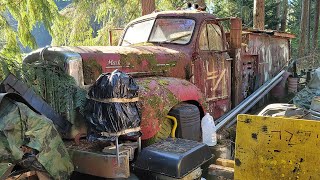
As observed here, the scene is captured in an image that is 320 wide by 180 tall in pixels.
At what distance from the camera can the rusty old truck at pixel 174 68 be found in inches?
149

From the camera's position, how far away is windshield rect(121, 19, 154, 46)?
19.5ft

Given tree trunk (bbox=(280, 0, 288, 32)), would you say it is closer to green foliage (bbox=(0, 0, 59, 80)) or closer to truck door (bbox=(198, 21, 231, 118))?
truck door (bbox=(198, 21, 231, 118))

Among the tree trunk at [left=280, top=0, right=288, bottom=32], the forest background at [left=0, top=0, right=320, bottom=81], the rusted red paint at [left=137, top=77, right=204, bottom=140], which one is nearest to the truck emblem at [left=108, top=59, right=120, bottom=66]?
the rusted red paint at [left=137, top=77, right=204, bottom=140]

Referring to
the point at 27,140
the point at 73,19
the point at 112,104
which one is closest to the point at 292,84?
the point at 112,104

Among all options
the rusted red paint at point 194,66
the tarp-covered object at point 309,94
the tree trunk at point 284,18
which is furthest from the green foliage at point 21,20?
the tree trunk at point 284,18

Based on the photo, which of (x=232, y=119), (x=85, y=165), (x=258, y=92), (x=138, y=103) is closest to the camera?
(x=85, y=165)

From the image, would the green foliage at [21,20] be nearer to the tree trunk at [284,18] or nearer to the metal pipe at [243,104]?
the metal pipe at [243,104]

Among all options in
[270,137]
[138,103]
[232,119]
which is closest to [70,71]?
[138,103]

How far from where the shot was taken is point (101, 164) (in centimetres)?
342

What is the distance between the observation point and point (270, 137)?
321 cm

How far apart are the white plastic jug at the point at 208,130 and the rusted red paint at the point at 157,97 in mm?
378

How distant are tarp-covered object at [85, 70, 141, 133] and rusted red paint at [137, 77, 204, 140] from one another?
394mm

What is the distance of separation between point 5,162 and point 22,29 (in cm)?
504

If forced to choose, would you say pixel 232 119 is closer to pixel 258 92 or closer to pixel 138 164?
pixel 258 92
